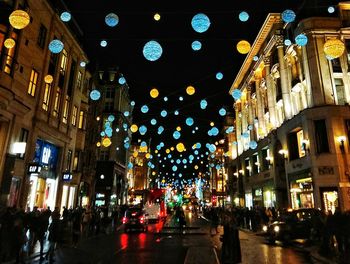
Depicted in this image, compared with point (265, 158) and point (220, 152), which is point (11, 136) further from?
point (220, 152)

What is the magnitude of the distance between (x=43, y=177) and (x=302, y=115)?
2312 cm

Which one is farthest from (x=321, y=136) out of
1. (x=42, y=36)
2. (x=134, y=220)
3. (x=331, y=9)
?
(x=42, y=36)

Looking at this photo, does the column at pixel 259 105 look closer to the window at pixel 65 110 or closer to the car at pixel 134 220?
the car at pixel 134 220

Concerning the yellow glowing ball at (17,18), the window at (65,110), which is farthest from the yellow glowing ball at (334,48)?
the window at (65,110)

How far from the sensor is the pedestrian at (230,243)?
36.7 feet

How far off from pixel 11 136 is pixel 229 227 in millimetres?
14325

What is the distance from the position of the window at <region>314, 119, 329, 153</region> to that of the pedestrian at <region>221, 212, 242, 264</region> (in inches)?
702

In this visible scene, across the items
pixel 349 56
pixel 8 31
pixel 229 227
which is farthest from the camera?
pixel 349 56

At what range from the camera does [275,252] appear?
14.7m

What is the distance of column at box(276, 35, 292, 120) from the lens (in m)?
31.8

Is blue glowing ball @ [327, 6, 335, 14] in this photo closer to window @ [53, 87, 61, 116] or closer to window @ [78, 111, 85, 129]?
window @ [53, 87, 61, 116]

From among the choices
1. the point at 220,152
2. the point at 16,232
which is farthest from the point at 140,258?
the point at 220,152

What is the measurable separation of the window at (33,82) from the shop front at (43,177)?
3861 millimetres

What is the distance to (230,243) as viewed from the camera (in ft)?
37.2
